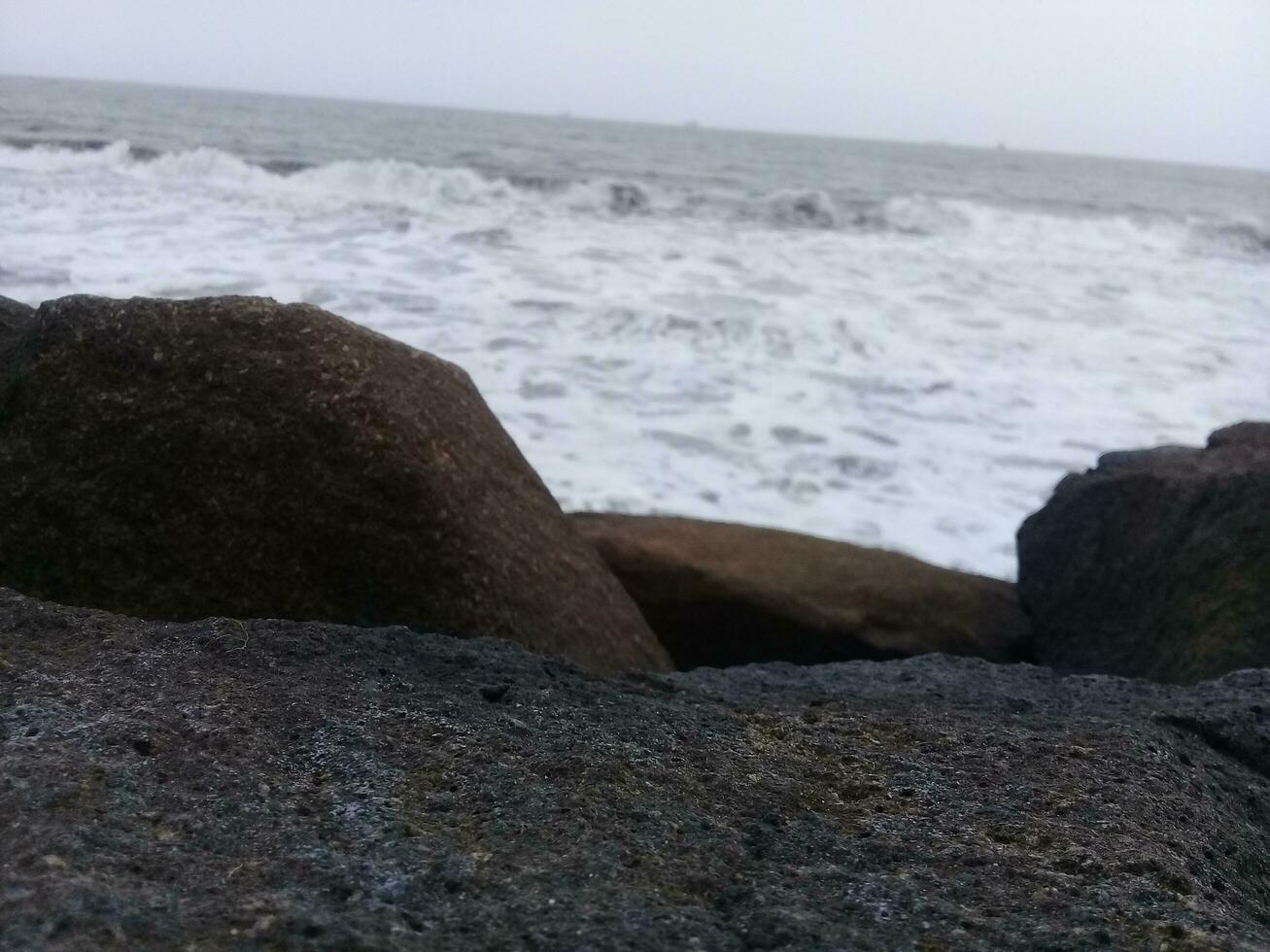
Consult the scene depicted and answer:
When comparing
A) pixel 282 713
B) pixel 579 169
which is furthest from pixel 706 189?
pixel 282 713

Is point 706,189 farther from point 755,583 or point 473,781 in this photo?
point 473,781

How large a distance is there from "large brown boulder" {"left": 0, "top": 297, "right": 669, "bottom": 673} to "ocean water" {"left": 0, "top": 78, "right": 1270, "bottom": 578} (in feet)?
6.58

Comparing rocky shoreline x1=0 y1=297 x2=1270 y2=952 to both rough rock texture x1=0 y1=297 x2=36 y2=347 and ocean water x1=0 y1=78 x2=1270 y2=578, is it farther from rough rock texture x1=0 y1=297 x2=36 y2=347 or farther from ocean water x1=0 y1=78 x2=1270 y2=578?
ocean water x1=0 y1=78 x2=1270 y2=578

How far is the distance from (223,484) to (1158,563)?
205cm

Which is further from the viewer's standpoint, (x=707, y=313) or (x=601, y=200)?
(x=601, y=200)

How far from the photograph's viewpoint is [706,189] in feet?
50.9

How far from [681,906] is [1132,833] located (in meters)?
0.48

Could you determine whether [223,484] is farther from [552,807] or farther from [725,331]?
[725,331]

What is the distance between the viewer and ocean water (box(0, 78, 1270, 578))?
4320 millimetres

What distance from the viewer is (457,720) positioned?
4.10ft

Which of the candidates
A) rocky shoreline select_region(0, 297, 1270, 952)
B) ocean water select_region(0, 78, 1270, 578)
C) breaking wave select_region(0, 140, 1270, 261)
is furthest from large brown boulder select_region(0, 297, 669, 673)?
breaking wave select_region(0, 140, 1270, 261)

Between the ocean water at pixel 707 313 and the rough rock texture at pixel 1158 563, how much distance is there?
778mm

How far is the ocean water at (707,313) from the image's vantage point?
170 inches

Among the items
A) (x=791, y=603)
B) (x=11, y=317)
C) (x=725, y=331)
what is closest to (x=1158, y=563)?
(x=791, y=603)
